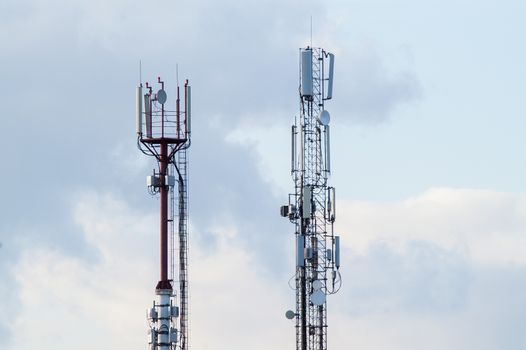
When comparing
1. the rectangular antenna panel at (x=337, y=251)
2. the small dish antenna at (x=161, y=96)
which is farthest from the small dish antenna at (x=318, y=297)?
the small dish antenna at (x=161, y=96)

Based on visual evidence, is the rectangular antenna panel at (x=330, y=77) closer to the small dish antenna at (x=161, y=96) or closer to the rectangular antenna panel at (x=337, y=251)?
the rectangular antenna panel at (x=337, y=251)

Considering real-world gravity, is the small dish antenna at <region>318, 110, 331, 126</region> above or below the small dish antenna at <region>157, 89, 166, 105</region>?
below

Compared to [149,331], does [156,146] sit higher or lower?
higher

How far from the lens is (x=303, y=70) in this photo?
156375 millimetres

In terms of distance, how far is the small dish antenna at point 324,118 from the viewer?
156 metres

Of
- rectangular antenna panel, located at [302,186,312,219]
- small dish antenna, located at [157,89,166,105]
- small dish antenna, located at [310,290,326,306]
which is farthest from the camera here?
small dish antenna, located at [157,89,166,105]

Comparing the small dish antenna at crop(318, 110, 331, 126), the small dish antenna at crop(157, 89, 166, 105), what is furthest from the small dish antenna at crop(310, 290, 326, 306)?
the small dish antenna at crop(157, 89, 166, 105)

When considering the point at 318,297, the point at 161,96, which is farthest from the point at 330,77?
the point at 161,96

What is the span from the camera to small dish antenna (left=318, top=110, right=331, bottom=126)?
6147 inches

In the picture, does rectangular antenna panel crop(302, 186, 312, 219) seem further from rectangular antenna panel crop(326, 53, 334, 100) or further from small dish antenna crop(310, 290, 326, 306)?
rectangular antenna panel crop(326, 53, 334, 100)

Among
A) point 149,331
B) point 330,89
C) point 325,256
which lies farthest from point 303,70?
point 149,331

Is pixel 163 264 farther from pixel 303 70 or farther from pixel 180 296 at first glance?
pixel 303 70

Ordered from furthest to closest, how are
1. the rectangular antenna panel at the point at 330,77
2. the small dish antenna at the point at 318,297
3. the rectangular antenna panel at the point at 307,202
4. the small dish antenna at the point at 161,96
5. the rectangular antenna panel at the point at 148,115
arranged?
the rectangular antenna panel at the point at 148,115 < the small dish antenna at the point at 161,96 < the rectangular antenna panel at the point at 330,77 < the rectangular antenna panel at the point at 307,202 < the small dish antenna at the point at 318,297

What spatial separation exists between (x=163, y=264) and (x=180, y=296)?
147 inches
